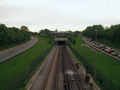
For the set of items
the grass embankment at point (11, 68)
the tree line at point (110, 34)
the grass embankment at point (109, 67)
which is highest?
the tree line at point (110, 34)

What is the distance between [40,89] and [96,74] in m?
11.5

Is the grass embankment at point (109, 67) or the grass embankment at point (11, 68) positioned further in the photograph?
the grass embankment at point (109, 67)

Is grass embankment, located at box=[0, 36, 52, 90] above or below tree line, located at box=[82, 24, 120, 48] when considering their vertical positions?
below

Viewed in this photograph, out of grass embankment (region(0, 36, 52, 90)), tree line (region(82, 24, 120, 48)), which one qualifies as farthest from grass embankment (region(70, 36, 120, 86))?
tree line (region(82, 24, 120, 48))

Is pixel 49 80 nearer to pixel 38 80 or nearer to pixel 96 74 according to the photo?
pixel 38 80

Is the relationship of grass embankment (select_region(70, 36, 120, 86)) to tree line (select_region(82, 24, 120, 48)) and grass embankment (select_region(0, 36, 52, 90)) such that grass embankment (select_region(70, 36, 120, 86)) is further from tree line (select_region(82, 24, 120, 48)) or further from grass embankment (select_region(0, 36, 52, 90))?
tree line (select_region(82, 24, 120, 48))

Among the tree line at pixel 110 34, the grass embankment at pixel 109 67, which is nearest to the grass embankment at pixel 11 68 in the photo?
the grass embankment at pixel 109 67

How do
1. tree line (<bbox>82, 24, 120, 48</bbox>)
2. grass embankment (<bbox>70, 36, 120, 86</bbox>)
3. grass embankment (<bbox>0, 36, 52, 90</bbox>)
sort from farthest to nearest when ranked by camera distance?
tree line (<bbox>82, 24, 120, 48</bbox>)
grass embankment (<bbox>70, 36, 120, 86</bbox>)
grass embankment (<bbox>0, 36, 52, 90</bbox>)

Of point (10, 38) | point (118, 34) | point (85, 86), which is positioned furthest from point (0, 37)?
point (118, 34)

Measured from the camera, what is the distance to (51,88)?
52.6ft

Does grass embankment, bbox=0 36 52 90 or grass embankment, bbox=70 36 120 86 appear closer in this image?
grass embankment, bbox=0 36 52 90

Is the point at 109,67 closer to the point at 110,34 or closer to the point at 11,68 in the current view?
the point at 11,68

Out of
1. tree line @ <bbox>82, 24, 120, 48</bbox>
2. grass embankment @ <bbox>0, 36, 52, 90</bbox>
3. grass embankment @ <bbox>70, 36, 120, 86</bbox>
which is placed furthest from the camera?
tree line @ <bbox>82, 24, 120, 48</bbox>

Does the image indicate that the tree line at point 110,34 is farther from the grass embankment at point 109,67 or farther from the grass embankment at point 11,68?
the grass embankment at point 11,68
